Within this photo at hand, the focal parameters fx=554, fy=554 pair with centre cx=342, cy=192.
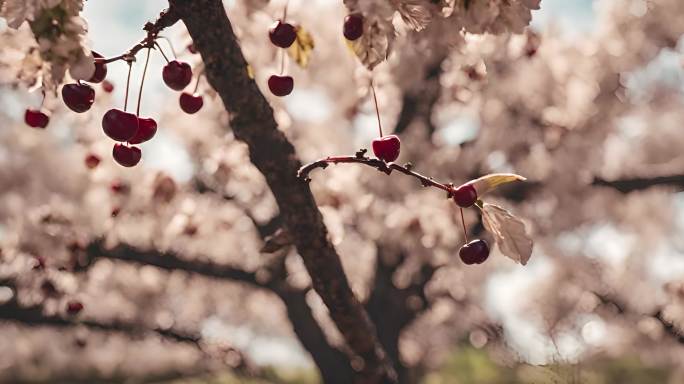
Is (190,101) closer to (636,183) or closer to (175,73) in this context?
(175,73)

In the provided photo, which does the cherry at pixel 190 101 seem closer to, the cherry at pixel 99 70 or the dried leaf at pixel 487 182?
the cherry at pixel 99 70

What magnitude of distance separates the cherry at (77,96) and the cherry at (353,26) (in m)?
0.59

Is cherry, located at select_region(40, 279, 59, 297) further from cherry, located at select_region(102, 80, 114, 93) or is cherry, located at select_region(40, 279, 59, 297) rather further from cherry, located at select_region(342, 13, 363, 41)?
cherry, located at select_region(342, 13, 363, 41)

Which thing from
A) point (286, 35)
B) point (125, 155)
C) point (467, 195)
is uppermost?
point (286, 35)

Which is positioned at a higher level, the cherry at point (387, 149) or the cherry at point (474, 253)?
the cherry at point (387, 149)

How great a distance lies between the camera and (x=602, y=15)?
6.27m

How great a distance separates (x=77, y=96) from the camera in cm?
121

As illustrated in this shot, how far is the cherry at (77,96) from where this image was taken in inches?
47.6

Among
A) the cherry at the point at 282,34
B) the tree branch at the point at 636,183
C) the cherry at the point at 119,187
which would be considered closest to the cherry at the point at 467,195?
the cherry at the point at 282,34

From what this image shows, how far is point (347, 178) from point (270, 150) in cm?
282

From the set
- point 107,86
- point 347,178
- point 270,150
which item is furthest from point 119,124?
point 347,178

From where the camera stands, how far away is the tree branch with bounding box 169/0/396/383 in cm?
134

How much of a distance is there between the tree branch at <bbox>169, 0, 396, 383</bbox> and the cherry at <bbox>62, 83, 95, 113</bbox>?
0.92 feet

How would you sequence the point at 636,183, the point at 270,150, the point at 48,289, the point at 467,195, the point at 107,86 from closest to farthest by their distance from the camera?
1. the point at 467,195
2. the point at 270,150
3. the point at 107,86
4. the point at 48,289
5. the point at 636,183
